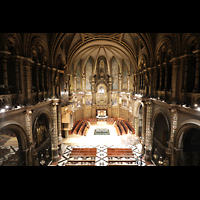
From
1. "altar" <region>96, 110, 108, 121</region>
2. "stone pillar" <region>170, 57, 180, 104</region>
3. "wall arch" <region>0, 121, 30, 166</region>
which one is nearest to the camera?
"wall arch" <region>0, 121, 30, 166</region>

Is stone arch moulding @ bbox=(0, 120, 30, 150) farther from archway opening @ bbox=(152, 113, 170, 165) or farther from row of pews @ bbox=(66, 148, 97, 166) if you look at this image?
archway opening @ bbox=(152, 113, 170, 165)

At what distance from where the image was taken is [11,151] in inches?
450

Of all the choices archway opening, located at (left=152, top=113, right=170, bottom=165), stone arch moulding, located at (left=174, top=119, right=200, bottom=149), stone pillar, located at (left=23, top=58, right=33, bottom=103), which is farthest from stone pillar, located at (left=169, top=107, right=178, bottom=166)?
stone pillar, located at (left=23, top=58, right=33, bottom=103)

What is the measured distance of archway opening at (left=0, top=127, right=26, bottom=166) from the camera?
7160 millimetres

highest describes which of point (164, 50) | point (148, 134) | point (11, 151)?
point (164, 50)

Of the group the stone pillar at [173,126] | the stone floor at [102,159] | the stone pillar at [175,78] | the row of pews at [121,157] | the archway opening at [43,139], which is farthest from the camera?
the stone floor at [102,159]

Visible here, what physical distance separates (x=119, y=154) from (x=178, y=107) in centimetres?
739

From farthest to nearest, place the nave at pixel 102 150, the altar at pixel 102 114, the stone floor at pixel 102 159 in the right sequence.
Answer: the altar at pixel 102 114, the nave at pixel 102 150, the stone floor at pixel 102 159

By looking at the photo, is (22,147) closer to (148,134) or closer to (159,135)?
(148,134)

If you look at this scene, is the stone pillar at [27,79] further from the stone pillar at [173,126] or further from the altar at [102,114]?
Result: the altar at [102,114]

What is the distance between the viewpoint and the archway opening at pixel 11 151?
716 cm

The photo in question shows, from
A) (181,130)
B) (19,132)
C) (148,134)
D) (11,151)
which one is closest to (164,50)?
(181,130)

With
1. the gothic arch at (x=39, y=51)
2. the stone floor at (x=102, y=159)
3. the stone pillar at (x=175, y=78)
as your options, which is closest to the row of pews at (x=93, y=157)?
the stone floor at (x=102, y=159)
